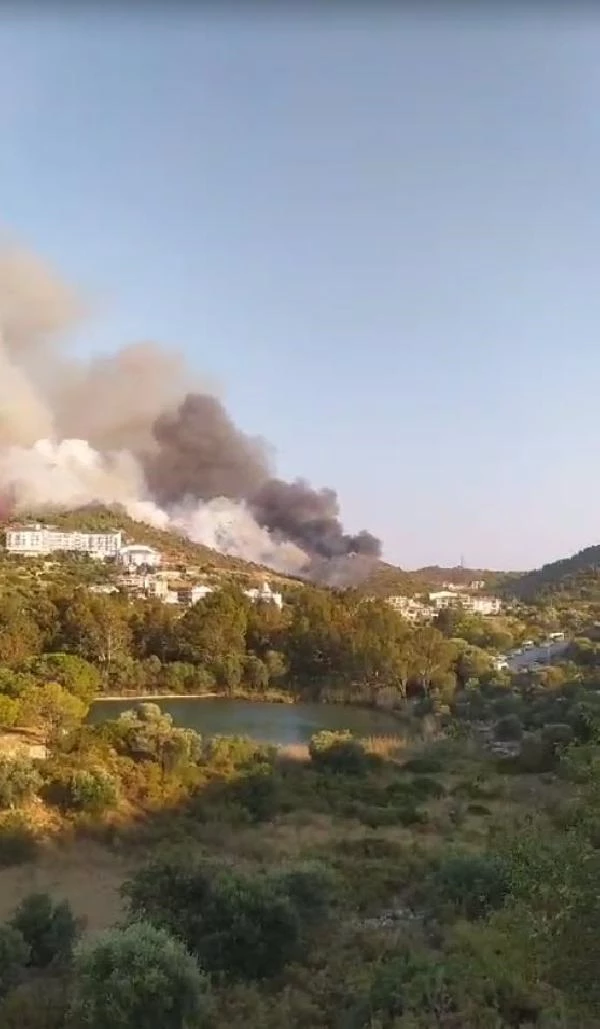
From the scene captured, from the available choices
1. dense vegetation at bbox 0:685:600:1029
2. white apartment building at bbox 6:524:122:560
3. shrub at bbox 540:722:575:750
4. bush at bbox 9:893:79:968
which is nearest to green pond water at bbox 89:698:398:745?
shrub at bbox 540:722:575:750

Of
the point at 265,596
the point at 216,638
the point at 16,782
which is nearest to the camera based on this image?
the point at 16,782

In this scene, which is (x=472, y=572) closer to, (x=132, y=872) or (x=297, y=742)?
(x=297, y=742)

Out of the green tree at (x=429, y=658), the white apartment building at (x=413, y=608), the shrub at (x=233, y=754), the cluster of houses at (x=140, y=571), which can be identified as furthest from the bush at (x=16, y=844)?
the white apartment building at (x=413, y=608)

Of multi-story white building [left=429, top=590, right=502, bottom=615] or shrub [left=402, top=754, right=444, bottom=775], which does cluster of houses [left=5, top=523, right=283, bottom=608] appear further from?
shrub [left=402, top=754, right=444, bottom=775]

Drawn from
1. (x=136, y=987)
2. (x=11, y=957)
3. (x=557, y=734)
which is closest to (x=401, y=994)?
(x=136, y=987)

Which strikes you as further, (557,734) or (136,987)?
(557,734)

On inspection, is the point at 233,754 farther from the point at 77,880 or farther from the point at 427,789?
the point at 77,880
